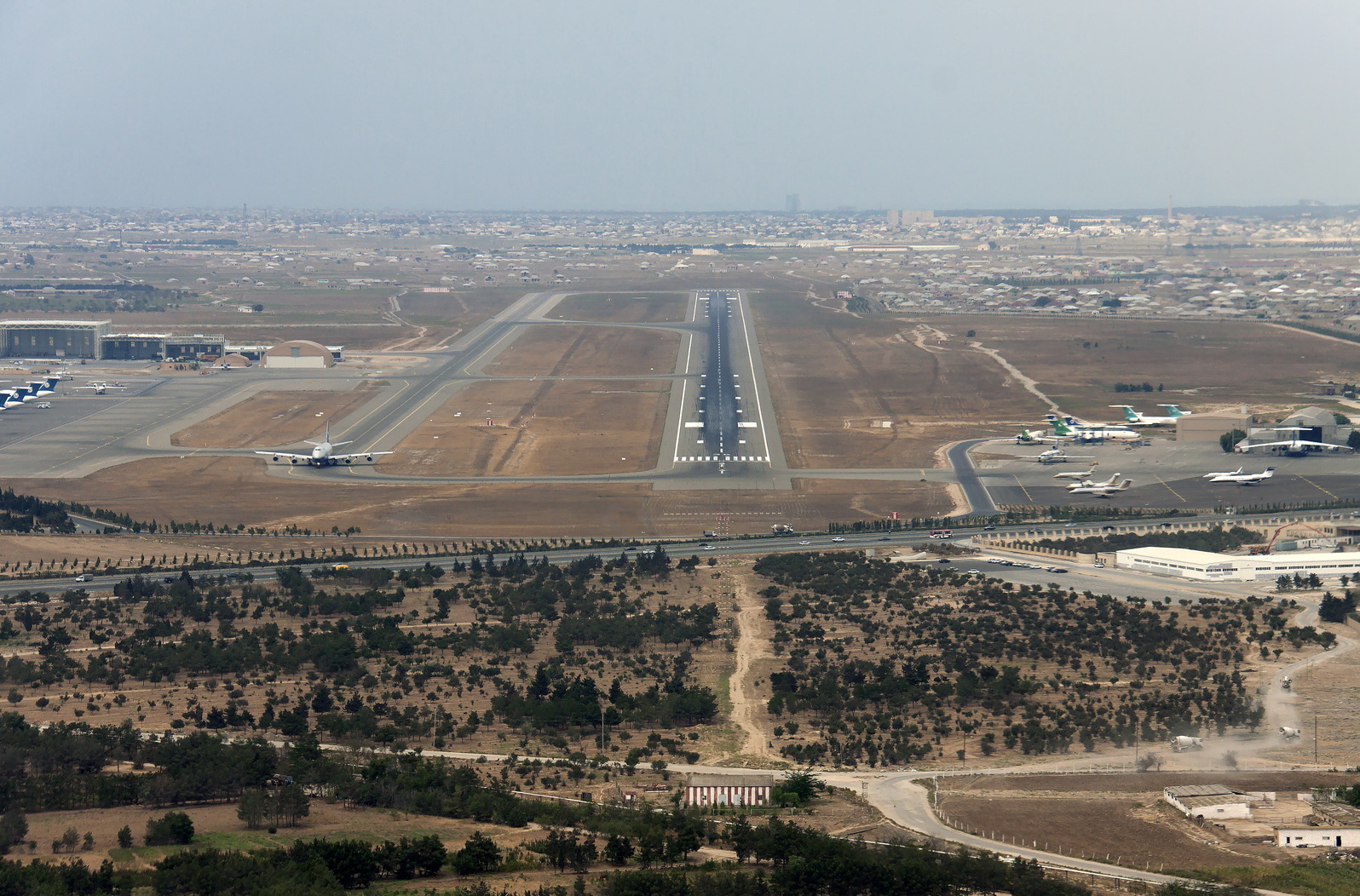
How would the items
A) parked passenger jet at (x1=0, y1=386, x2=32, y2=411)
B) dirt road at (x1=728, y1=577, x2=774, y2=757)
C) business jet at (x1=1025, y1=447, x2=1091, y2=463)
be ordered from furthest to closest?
parked passenger jet at (x1=0, y1=386, x2=32, y2=411) < business jet at (x1=1025, y1=447, x2=1091, y2=463) < dirt road at (x1=728, y1=577, x2=774, y2=757)

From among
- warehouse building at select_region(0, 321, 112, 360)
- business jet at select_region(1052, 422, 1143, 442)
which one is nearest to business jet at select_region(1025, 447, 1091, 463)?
business jet at select_region(1052, 422, 1143, 442)

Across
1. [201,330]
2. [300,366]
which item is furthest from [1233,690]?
[201,330]

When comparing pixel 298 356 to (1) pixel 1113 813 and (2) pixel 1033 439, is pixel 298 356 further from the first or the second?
(1) pixel 1113 813

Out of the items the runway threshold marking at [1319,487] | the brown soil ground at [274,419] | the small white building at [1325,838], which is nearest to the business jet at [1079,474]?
the runway threshold marking at [1319,487]

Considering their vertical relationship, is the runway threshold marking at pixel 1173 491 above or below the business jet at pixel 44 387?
below

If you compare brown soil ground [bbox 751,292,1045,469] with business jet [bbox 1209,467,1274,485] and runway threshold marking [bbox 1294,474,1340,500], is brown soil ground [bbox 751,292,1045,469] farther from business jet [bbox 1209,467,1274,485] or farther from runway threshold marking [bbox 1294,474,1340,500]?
runway threshold marking [bbox 1294,474,1340,500]

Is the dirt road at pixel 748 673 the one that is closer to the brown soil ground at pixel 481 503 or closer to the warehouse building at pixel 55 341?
the brown soil ground at pixel 481 503
